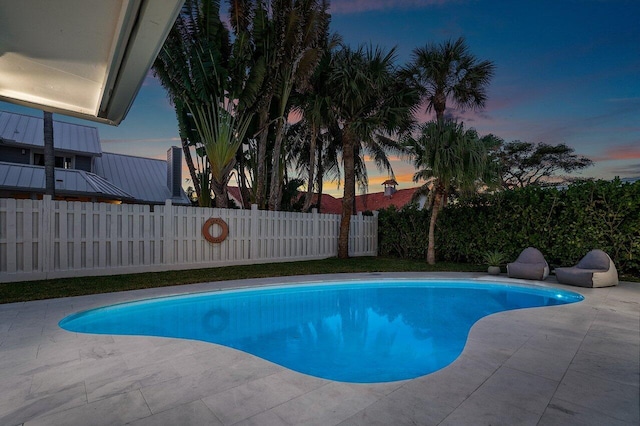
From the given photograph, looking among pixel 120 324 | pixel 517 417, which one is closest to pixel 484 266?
pixel 517 417

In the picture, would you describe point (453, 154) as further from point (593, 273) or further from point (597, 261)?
point (593, 273)

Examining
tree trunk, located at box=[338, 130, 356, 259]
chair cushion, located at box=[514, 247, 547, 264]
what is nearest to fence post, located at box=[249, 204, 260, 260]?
tree trunk, located at box=[338, 130, 356, 259]

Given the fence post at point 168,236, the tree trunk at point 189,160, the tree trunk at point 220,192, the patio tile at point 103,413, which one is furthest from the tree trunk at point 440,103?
the patio tile at point 103,413

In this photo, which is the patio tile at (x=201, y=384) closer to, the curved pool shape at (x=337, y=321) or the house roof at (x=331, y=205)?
the curved pool shape at (x=337, y=321)

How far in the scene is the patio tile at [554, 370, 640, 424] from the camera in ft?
7.20

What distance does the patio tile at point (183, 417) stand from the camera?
2059mm

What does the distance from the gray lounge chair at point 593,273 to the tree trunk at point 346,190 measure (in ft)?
22.7

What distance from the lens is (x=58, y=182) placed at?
1391 cm

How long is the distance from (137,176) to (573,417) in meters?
21.9

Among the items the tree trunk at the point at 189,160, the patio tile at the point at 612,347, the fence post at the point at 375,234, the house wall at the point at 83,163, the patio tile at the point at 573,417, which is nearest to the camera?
the patio tile at the point at 573,417

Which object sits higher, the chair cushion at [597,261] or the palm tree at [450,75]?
the palm tree at [450,75]

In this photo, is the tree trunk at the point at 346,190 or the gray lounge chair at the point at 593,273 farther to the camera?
the tree trunk at the point at 346,190

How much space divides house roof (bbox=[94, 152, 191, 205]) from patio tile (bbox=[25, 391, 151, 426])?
58.5ft

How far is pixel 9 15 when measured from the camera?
5.32 ft
